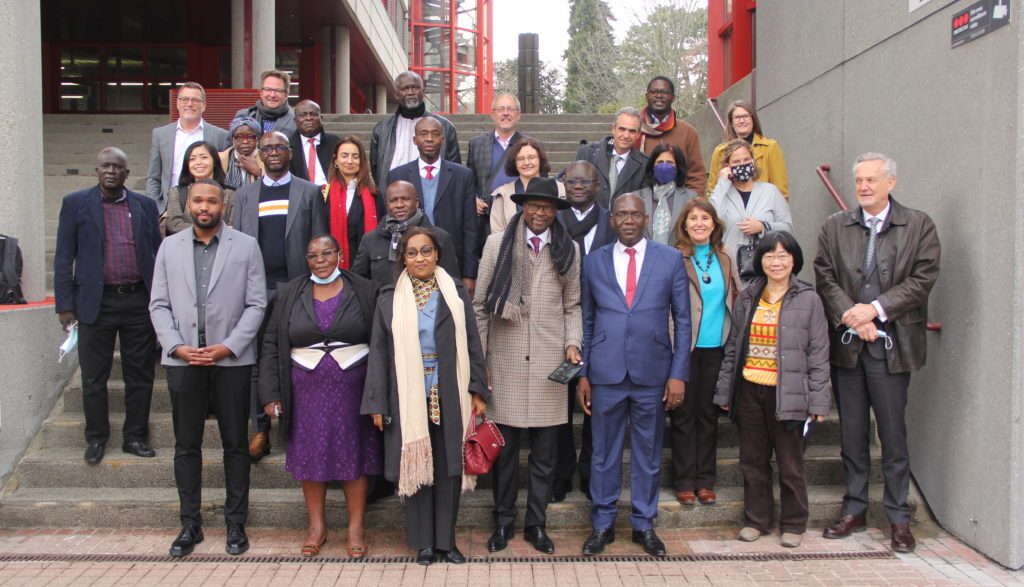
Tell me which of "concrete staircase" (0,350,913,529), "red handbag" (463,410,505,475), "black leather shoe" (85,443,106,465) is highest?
"red handbag" (463,410,505,475)

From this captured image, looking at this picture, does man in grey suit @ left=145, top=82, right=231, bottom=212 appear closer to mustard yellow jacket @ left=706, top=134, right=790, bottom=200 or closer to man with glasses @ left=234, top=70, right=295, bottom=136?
man with glasses @ left=234, top=70, right=295, bottom=136

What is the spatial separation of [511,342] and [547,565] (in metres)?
1.30

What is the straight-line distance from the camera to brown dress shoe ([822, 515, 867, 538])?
5.10m

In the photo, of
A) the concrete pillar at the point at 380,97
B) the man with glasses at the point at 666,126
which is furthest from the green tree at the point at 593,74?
the man with glasses at the point at 666,126

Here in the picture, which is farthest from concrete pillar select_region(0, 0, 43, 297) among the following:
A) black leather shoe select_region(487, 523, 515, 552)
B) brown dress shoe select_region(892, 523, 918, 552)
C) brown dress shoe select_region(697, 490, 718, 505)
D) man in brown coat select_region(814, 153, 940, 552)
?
brown dress shoe select_region(892, 523, 918, 552)

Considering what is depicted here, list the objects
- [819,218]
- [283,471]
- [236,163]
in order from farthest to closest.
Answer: [819,218]
[236,163]
[283,471]

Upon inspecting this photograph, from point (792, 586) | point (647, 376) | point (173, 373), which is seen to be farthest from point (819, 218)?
point (173, 373)

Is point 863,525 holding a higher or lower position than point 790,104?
lower

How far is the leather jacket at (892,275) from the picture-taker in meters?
4.84

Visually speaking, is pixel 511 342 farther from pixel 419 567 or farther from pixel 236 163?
pixel 236 163

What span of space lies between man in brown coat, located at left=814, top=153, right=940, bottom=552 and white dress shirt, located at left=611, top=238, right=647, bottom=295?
3.79 ft

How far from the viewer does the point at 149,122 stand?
14.8 metres

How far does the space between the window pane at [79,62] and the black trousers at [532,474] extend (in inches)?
766

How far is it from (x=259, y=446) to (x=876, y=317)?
4.00 metres
